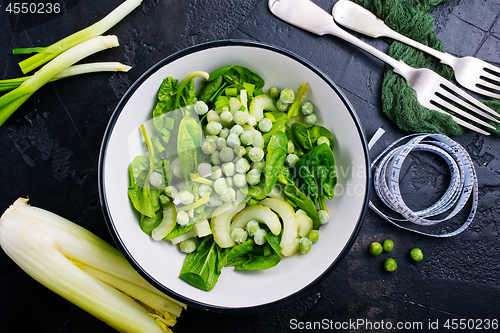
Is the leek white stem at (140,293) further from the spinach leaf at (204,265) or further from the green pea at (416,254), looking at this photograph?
the green pea at (416,254)

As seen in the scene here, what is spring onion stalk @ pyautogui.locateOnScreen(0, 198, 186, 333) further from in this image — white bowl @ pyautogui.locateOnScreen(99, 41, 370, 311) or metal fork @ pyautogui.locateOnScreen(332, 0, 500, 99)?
metal fork @ pyautogui.locateOnScreen(332, 0, 500, 99)

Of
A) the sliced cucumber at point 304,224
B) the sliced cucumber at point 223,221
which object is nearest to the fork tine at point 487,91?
the sliced cucumber at point 304,224

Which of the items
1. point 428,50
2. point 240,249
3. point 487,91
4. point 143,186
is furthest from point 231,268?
point 487,91

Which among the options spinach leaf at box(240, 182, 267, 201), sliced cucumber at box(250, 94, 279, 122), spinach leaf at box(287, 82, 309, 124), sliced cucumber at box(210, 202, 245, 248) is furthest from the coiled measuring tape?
sliced cucumber at box(210, 202, 245, 248)

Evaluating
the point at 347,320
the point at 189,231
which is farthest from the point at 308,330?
the point at 189,231

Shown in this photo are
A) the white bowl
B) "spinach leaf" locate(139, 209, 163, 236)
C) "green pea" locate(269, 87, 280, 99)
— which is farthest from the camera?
"green pea" locate(269, 87, 280, 99)

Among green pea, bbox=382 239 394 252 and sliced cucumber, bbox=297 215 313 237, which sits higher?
sliced cucumber, bbox=297 215 313 237

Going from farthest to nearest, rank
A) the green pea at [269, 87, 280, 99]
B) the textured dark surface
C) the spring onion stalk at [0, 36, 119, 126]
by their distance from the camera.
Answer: the textured dark surface
the spring onion stalk at [0, 36, 119, 126]
the green pea at [269, 87, 280, 99]
